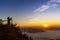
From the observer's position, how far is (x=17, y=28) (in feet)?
83.4

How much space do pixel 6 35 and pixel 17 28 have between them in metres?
4.11

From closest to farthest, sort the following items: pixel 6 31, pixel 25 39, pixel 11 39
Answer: pixel 11 39 < pixel 6 31 < pixel 25 39

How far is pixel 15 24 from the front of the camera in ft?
82.1

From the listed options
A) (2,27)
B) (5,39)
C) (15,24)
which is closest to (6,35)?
(5,39)

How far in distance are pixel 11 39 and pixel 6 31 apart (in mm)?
1973

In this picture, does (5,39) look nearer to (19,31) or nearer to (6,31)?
(6,31)

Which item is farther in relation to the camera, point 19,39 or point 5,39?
point 19,39

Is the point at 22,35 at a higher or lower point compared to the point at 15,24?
lower

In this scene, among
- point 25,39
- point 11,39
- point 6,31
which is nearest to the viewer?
point 11,39

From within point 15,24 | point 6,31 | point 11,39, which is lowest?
point 11,39

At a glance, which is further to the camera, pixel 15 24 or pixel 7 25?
pixel 15 24

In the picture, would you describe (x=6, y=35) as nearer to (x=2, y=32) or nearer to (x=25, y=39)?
(x=2, y=32)

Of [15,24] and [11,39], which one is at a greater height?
[15,24]

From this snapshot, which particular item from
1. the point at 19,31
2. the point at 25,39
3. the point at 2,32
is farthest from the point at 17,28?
the point at 2,32
